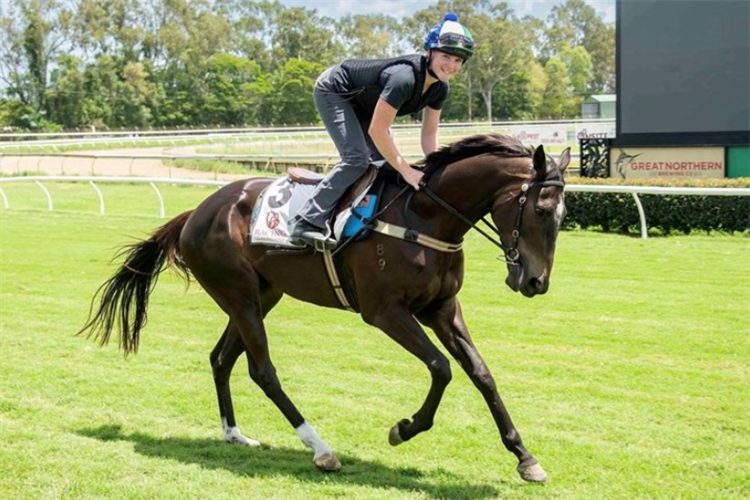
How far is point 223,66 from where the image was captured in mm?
77312

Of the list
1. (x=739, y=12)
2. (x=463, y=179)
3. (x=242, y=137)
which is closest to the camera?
(x=463, y=179)

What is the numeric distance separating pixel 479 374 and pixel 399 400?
155 centimetres

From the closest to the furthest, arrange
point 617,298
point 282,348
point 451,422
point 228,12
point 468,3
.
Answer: point 451,422 < point 282,348 < point 617,298 < point 468,3 < point 228,12

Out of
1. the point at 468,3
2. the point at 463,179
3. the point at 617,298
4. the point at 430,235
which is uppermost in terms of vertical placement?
Result: the point at 468,3

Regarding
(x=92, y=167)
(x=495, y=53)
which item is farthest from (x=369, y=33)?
(x=92, y=167)

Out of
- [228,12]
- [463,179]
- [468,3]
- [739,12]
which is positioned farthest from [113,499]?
[228,12]

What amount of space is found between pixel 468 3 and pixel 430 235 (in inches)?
3315

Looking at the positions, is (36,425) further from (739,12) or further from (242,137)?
(242,137)

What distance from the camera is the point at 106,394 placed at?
617cm

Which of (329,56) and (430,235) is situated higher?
(329,56)

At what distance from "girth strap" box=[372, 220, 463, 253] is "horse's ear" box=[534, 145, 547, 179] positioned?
62 cm

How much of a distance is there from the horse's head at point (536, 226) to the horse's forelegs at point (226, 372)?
1.97 metres

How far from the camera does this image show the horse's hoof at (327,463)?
4570 millimetres

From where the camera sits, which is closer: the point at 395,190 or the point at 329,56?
the point at 395,190
